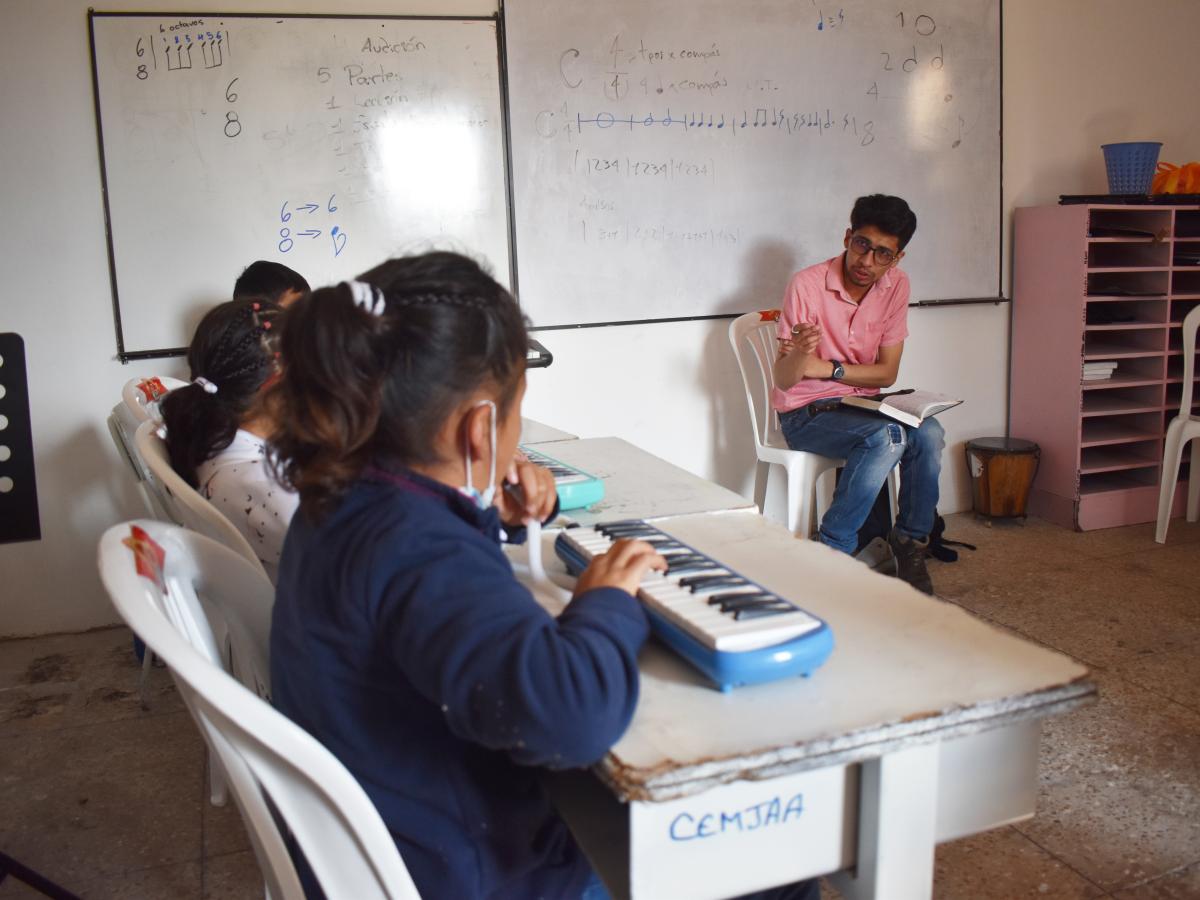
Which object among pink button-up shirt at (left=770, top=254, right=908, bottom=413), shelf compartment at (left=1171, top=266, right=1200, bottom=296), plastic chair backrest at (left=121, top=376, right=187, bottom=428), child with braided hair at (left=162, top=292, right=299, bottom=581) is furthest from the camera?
shelf compartment at (left=1171, top=266, right=1200, bottom=296)

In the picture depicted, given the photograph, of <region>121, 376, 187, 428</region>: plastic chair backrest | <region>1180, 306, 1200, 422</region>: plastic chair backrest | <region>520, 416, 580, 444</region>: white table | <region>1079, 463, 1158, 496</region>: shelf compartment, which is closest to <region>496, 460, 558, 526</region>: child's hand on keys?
<region>520, 416, 580, 444</region>: white table

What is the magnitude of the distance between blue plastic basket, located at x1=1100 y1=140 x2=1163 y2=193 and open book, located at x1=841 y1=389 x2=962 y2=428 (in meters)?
1.31

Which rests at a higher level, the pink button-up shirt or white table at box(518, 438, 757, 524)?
the pink button-up shirt

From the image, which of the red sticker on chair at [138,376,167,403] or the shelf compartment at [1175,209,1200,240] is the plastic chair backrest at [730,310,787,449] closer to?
the shelf compartment at [1175,209,1200,240]

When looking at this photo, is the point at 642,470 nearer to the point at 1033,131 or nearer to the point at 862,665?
the point at 862,665

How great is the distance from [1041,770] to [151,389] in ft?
6.64

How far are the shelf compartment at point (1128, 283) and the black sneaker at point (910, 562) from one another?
126cm

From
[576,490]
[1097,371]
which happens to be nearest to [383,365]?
[576,490]

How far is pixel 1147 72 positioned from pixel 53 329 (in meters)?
4.00

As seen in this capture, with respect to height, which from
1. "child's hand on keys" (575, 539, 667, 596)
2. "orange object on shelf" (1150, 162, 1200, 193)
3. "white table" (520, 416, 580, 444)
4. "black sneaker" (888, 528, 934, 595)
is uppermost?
"orange object on shelf" (1150, 162, 1200, 193)

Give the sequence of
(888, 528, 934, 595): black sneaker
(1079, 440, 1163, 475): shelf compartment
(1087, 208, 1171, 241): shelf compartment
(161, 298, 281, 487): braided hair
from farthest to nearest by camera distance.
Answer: (1079, 440, 1163, 475): shelf compartment → (1087, 208, 1171, 241): shelf compartment → (888, 528, 934, 595): black sneaker → (161, 298, 281, 487): braided hair

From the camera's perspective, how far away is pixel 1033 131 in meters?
3.90

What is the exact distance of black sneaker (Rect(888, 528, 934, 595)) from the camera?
3.19 m

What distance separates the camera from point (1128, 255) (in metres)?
3.98
